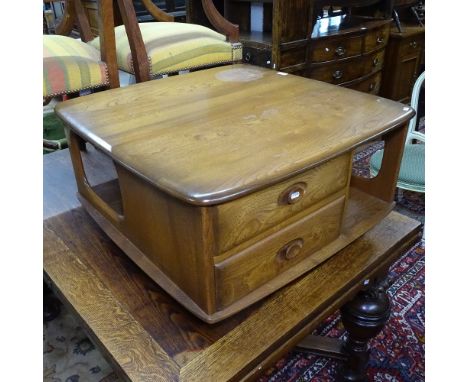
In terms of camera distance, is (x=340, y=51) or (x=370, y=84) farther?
(x=370, y=84)

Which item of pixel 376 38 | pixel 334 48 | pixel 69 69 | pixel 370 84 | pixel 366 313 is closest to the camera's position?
pixel 366 313

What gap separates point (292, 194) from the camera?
59cm

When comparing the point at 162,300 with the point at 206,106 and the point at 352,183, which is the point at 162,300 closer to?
the point at 206,106

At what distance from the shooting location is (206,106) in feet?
2.50

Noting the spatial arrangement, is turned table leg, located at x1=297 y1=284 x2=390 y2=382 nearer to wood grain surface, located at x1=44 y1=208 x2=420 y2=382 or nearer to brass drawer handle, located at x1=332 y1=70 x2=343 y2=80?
wood grain surface, located at x1=44 y1=208 x2=420 y2=382

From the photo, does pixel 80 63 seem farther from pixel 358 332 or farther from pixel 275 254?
pixel 358 332

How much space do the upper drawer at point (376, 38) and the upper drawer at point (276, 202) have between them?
1840mm

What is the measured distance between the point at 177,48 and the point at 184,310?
880 millimetres

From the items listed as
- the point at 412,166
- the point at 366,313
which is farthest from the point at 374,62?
the point at 366,313

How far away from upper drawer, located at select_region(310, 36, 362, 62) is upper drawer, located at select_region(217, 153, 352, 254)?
1.45 m

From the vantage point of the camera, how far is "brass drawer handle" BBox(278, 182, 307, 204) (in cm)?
58

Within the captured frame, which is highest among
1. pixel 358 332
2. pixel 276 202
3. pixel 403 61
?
pixel 276 202

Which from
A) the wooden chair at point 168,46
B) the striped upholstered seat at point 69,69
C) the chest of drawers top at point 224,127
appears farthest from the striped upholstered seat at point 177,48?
the chest of drawers top at point 224,127

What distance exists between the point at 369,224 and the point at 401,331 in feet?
1.93
